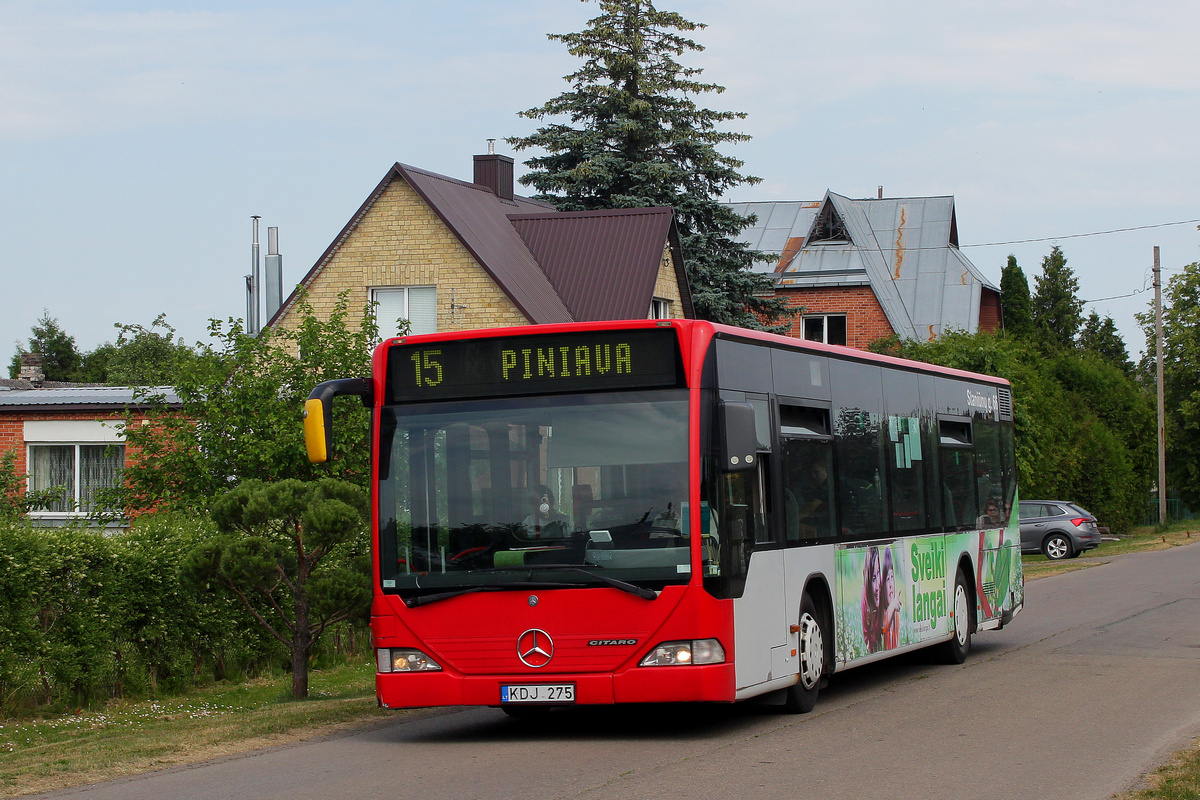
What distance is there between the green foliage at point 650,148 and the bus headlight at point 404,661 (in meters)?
27.6

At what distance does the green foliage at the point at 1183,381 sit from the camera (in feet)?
199

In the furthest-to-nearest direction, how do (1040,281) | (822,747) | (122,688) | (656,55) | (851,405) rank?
(1040,281)
(656,55)
(122,688)
(851,405)
(822,747)

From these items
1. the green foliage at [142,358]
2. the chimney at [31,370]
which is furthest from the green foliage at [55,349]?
the chimney at [31,370]

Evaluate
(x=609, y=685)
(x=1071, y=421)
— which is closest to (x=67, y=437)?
(x=609, y=685)

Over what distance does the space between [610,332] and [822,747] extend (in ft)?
10.1

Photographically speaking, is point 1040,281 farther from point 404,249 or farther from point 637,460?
point 637,460

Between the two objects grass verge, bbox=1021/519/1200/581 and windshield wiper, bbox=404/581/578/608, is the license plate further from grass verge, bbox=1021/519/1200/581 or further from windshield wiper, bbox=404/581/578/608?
grass verge, bbox=1021/519/1200/581

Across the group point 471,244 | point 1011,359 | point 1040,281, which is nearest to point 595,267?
point 471,244

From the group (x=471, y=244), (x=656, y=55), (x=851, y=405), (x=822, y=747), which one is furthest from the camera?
(x=656, y=55)

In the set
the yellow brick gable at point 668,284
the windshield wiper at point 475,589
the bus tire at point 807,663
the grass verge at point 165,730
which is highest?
the yellow brick gable at point 668,284

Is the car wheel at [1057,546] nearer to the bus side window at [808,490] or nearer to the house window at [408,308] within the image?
the house window at [408,308]

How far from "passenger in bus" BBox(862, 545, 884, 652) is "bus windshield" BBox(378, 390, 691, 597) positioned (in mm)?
3284

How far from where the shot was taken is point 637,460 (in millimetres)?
9367

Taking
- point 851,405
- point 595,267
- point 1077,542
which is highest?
point 595,267
